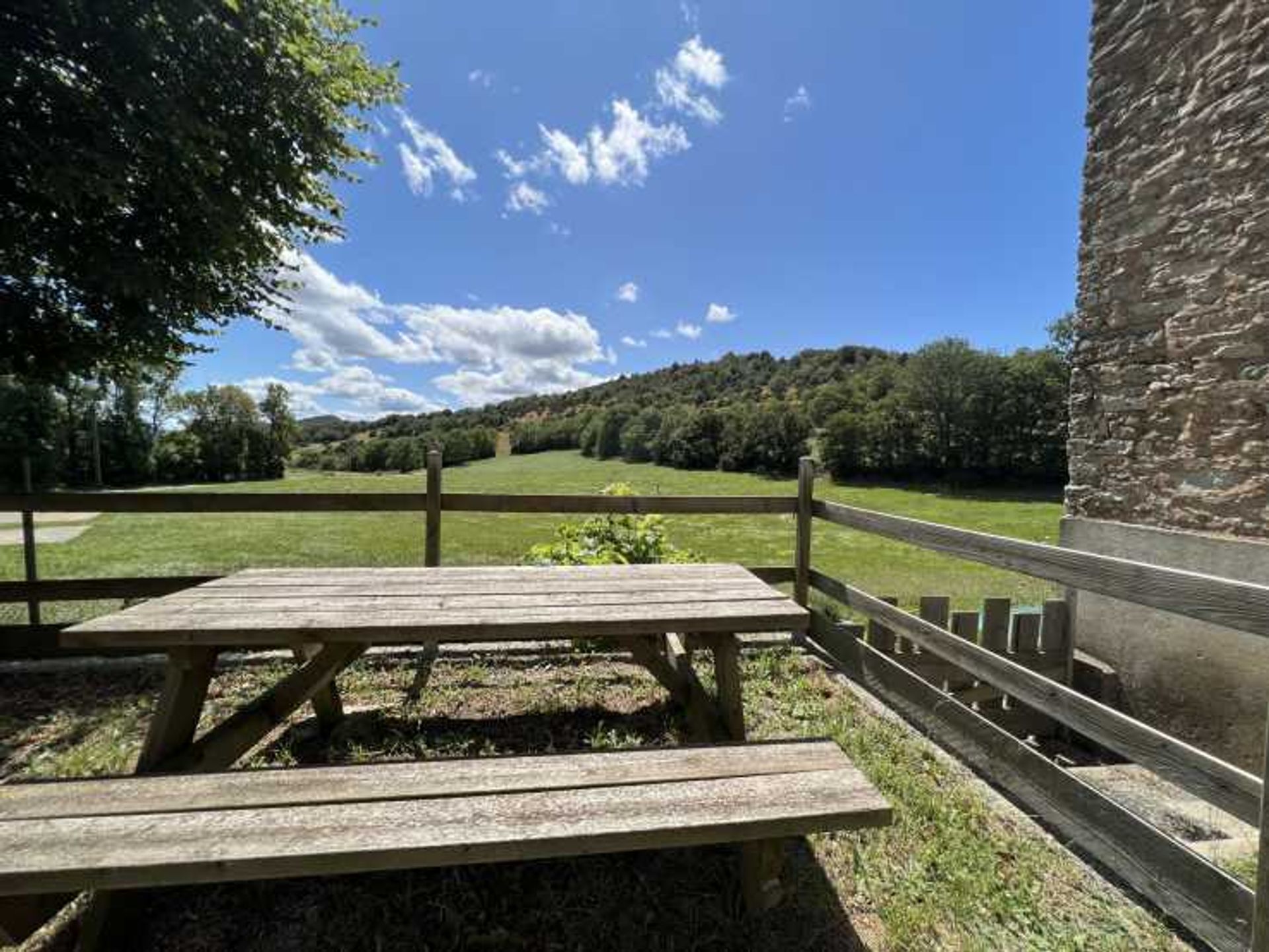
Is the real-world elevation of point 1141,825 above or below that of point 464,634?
below

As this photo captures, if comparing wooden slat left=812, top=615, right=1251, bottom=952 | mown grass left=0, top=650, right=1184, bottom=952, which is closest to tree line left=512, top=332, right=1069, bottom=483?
wooden slat left=812, top=615, right=1251, bottom=952

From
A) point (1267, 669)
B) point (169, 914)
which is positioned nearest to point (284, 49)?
point (169, 914)

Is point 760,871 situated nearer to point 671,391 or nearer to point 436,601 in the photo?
point 436,601

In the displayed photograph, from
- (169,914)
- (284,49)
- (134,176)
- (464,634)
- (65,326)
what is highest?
(284,49)

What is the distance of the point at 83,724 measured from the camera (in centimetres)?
310

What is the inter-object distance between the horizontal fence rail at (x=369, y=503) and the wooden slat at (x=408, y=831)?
8.20ft

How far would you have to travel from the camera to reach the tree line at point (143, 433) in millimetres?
26906

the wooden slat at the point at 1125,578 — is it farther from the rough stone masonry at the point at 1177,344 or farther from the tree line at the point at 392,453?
the tree line at the point at 392,453

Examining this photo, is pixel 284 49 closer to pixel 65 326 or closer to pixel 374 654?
pixel 65 326

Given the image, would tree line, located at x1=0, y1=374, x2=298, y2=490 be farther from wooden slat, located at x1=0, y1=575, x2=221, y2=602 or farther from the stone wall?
the stone wall

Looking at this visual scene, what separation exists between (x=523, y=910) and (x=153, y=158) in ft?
17.3

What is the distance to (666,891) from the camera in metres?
1.99

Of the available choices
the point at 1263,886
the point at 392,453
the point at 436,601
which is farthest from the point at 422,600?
the point at 392,453

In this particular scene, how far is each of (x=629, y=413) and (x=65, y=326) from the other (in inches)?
2564
